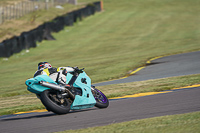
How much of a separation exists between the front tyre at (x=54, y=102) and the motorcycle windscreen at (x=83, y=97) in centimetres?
25

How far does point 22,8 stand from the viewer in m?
50.6

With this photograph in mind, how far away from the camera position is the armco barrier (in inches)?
1178

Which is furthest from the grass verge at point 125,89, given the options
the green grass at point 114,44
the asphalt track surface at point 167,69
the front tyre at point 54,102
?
the front tyre at point 54,102

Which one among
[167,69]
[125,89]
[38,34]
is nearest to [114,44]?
[38,34]

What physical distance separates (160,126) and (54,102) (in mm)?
2899

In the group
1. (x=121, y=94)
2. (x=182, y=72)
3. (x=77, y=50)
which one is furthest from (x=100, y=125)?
(x=77, y=50)

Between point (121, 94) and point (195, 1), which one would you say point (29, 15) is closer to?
point (195, 1)

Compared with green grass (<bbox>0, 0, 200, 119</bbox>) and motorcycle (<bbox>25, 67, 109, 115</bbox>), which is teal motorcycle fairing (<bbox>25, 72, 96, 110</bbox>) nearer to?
motorcycle (<bbox>25, 67, 109, 115</bbox>)

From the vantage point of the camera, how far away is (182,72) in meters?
16.6

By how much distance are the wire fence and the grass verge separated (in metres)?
31.2

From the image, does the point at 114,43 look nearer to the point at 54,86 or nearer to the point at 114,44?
the point at 114,44

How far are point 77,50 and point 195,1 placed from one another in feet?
115

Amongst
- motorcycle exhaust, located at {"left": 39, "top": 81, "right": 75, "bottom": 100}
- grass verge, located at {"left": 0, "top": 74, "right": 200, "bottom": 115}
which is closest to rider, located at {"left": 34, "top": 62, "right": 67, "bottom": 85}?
motorcycle exhaust, located at {"left": 39, "top": 81, "right": 75, "bottom": 100}

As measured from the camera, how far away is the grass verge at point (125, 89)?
38.3 feet
